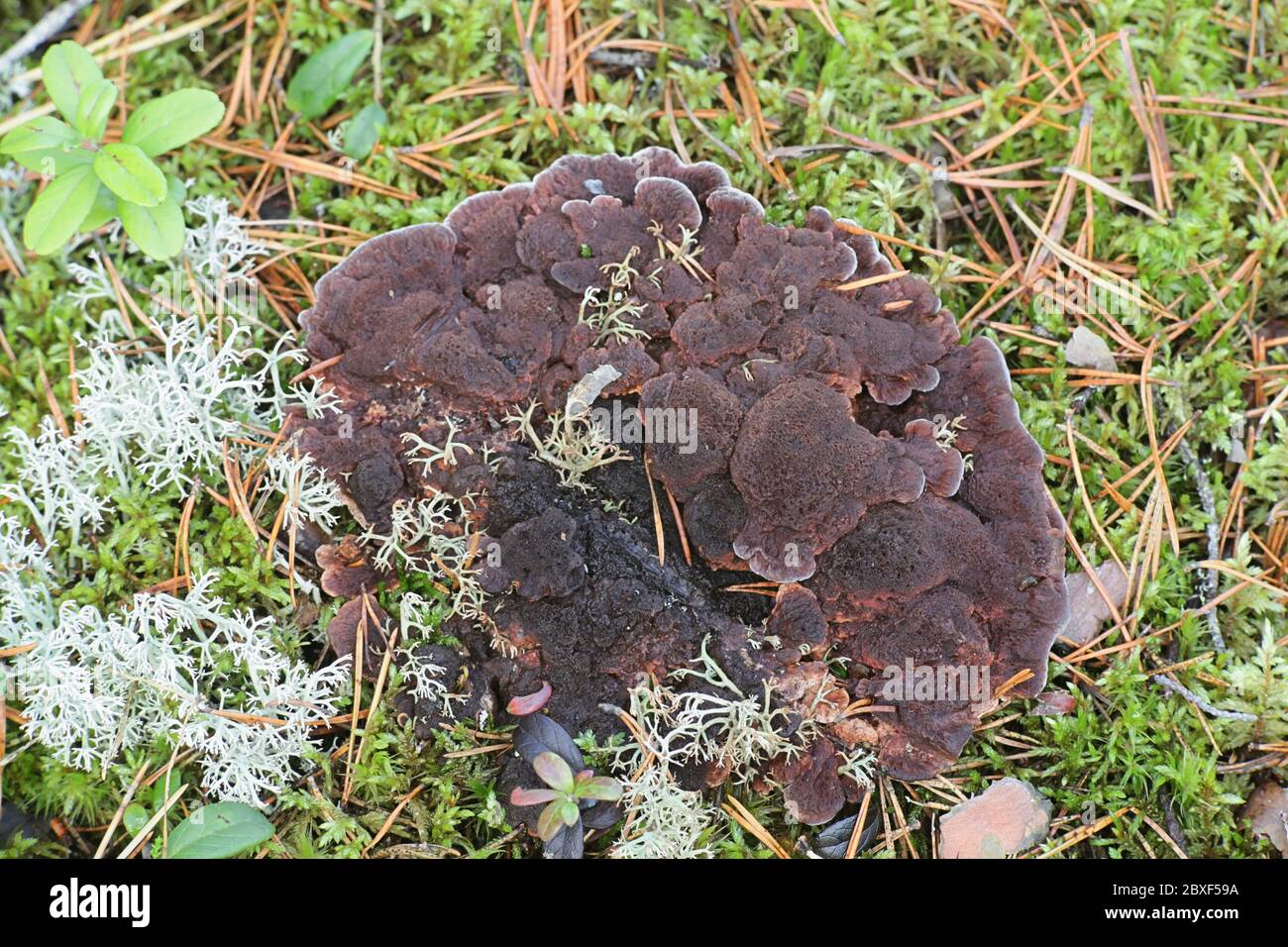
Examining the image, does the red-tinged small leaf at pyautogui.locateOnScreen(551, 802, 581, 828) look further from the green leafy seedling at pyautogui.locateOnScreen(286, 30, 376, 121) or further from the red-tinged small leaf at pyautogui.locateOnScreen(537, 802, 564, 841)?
the green leafy seedling at pyautogui.locateOnScreen(286, 30, 376, 121)

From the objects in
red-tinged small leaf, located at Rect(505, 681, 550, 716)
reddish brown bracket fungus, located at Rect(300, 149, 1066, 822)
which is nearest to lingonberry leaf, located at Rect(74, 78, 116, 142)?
reddish brown bracket fungus, located at Rect(300, 149, 1066, 822)

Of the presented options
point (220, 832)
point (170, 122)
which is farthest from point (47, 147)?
point (220, 832)

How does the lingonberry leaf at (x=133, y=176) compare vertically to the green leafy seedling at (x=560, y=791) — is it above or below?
above

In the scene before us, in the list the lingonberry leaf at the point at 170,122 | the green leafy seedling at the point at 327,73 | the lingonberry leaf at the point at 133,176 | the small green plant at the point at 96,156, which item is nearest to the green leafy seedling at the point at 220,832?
the small green plant at the point at 96,156

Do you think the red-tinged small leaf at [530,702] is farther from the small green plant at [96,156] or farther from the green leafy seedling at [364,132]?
the green leafy seedling at [364,132]

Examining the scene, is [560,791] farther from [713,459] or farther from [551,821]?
[713,459]

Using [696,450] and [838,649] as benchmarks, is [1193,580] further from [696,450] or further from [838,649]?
[696,450]
